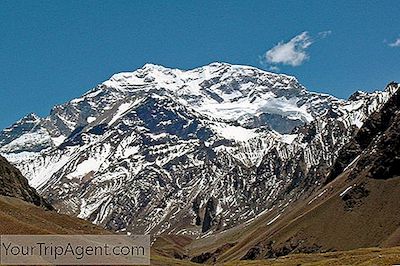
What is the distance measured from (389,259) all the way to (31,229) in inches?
3399

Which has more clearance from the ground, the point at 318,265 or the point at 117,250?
the point at 117,250

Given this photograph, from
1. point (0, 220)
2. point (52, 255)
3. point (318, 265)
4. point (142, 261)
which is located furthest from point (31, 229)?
point (318, 265)

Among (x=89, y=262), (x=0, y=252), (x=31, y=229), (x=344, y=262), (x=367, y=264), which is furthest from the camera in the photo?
(x=344, y=262)

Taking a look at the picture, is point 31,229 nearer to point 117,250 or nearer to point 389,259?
point 117,250

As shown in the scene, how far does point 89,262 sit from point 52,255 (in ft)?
28.4

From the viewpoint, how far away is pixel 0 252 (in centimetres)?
13012

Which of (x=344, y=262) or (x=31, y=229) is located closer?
(x=31, y=229)

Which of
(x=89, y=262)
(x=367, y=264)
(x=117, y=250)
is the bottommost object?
(x=367, y=264)

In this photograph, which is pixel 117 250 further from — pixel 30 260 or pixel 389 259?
pixel 389 259

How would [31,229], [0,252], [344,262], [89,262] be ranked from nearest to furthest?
[0,252] → [89,262] → [31,229] → [344,262]

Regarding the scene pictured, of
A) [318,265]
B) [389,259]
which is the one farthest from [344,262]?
[389,259]

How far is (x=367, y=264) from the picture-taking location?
511ft

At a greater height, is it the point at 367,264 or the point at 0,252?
the point at 0,252

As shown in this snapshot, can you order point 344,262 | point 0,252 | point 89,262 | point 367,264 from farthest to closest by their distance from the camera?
point 344,262
point 367,264
point 89,262
point 0,252
